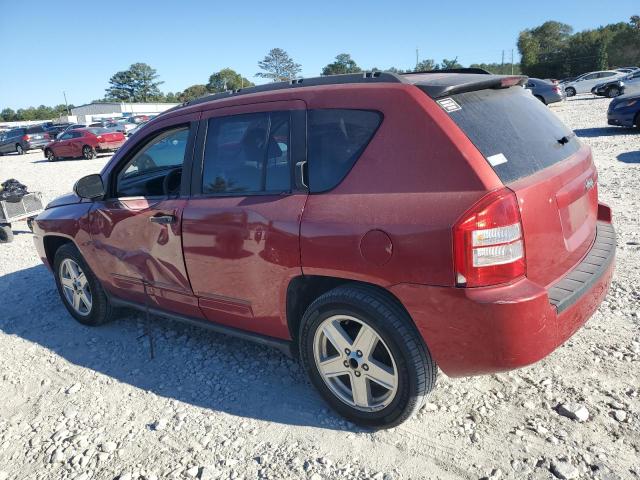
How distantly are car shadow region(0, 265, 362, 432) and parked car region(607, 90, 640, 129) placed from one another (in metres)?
13.0

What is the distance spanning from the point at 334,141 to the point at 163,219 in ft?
4.58

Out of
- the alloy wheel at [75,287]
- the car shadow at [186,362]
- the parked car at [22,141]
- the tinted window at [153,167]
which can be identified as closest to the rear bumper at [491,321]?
the car shadow at [186,362]

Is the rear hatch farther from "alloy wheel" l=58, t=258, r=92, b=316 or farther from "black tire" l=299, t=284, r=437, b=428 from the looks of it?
"alloy wheel" l=58, t=258, r=92, b=316

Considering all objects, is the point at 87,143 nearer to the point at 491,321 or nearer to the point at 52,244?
the point at 52,244

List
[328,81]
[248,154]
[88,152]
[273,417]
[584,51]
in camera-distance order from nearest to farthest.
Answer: [328,81], [273,417], [248,154], [88,152], [584,51]

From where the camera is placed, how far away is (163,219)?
3320 mm

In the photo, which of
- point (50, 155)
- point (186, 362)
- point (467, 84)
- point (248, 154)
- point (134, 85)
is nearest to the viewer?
point (467, 84)

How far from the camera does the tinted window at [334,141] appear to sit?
99.4 inches

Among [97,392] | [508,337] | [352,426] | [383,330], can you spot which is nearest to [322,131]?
[383,330]

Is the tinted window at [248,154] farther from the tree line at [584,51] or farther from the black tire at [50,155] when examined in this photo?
the tree line at [584,51]

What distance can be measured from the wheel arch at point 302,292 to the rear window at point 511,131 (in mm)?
933

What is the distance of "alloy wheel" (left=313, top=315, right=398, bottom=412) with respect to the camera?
2.60 metres

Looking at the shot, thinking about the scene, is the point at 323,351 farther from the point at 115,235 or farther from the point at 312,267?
the point at 115,235

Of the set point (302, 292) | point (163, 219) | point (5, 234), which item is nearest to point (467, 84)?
point (302, 292)
